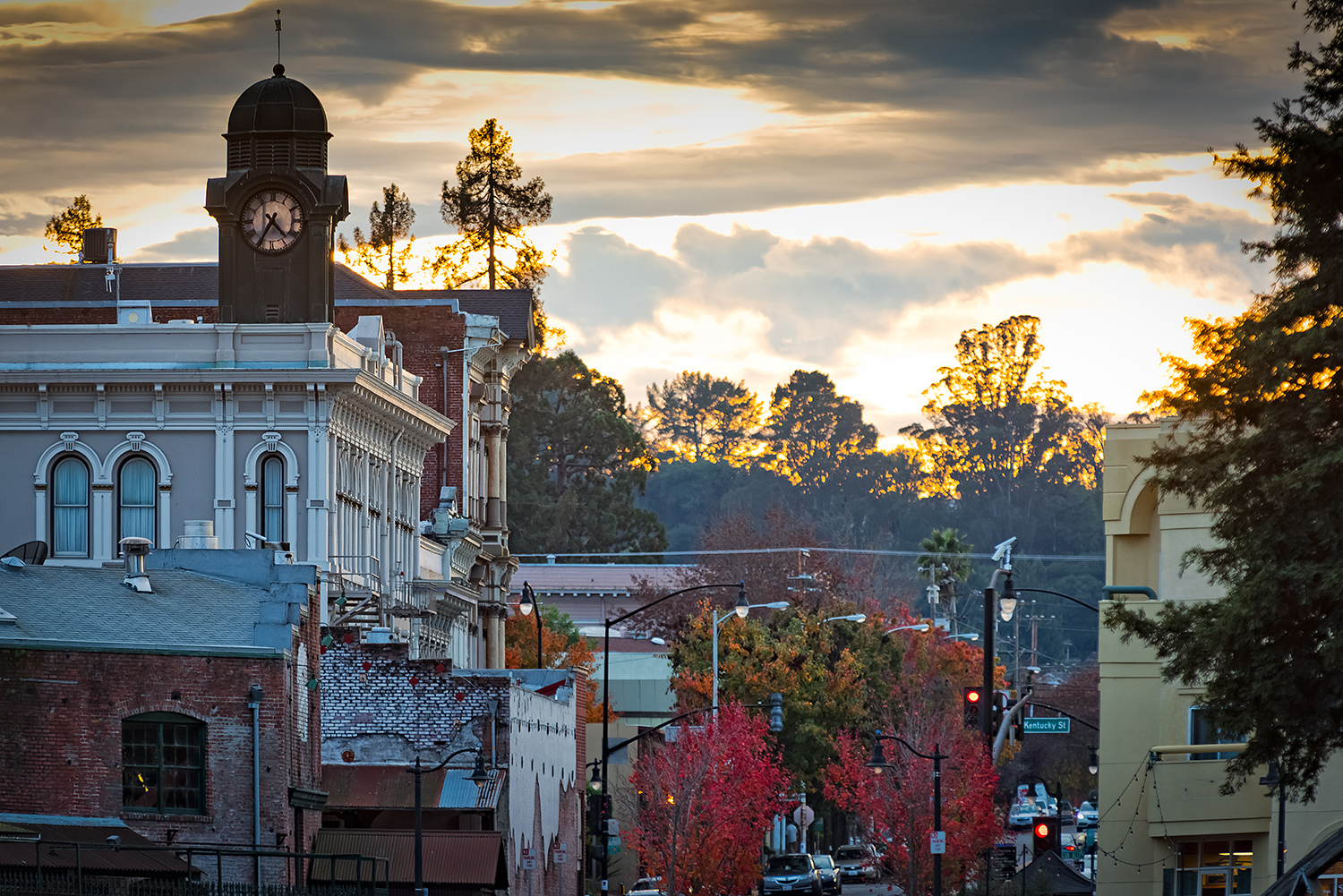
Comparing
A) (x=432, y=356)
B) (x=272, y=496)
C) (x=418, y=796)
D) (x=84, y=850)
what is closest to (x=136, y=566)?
(x=418, y=796)

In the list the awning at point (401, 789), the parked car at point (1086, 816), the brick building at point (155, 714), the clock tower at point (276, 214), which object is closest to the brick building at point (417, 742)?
the awning at point (401, 789)

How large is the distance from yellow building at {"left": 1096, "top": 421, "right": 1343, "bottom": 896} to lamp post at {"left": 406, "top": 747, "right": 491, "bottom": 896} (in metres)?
12.9

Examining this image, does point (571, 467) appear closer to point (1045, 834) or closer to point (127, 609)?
point (1045, 834)

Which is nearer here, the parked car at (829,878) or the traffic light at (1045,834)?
the traffic light at (1045,834)

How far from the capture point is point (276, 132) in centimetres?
5544

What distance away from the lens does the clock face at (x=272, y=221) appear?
55656 mm

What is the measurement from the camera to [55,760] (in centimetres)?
3425

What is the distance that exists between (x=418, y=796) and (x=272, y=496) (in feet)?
49.4

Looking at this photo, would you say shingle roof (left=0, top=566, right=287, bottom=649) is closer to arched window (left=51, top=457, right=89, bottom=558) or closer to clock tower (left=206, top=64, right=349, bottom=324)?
arched window (left=51, top=457, right=89, bottom=558)

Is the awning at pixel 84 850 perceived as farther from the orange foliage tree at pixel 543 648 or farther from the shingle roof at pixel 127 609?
the orange foliage tree at pixel 543 648

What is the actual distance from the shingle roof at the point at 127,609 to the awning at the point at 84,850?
2889mm

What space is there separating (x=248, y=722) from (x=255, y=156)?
2392 centimetres

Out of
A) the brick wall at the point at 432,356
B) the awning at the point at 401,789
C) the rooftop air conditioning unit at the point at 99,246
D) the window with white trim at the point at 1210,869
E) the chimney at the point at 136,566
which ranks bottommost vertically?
the window with white trim at the point at 1210,869

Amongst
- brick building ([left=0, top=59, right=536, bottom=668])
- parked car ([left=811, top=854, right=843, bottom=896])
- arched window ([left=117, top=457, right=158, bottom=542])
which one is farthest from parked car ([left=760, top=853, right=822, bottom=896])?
arched window ([left=117, top=457, right=158, bottom=542])
